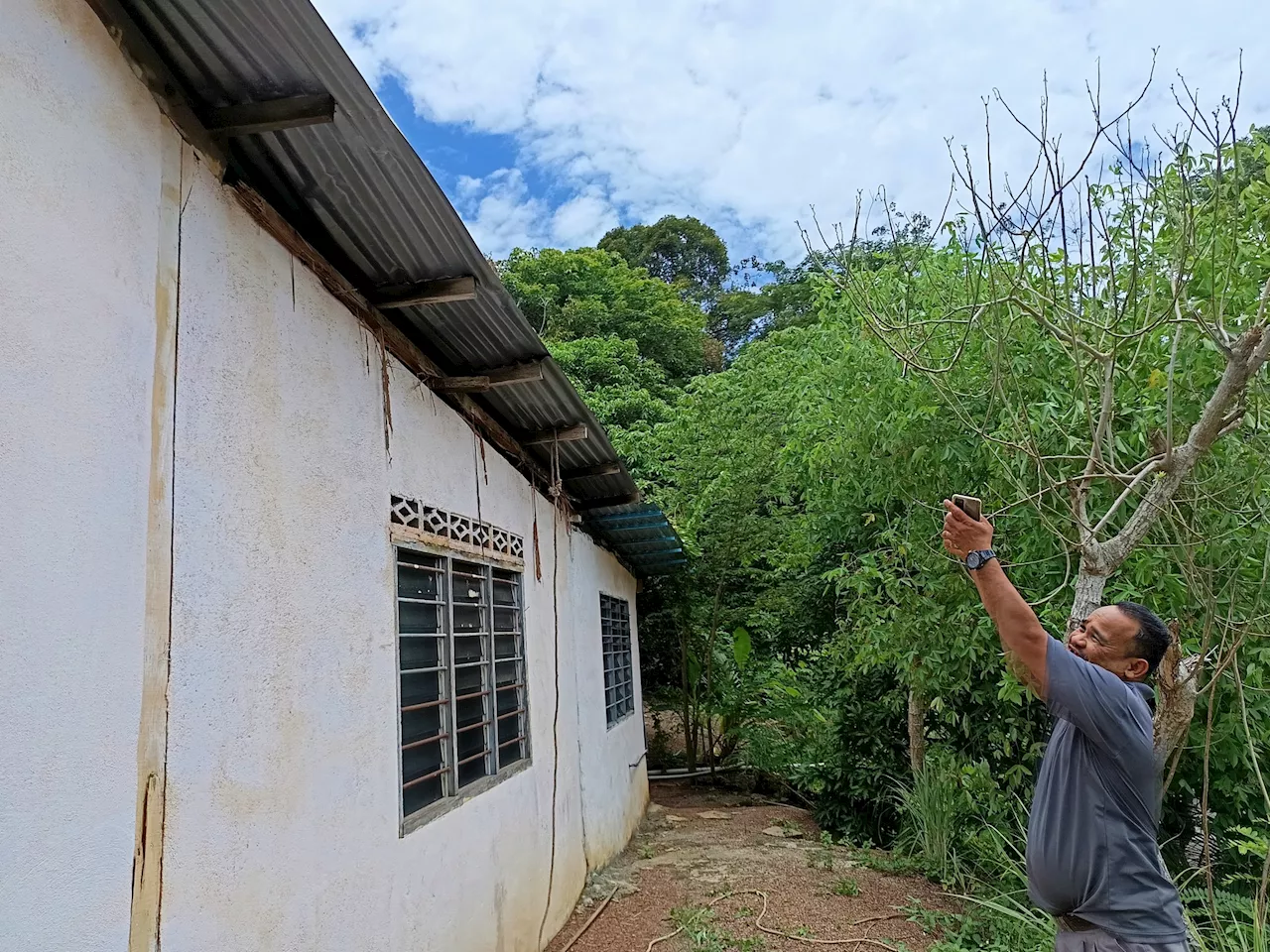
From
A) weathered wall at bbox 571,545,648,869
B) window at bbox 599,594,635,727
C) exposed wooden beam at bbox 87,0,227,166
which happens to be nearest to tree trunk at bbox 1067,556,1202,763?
exposed wooden beam at bbox 87,0,227,166

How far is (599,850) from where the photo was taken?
6652 mm

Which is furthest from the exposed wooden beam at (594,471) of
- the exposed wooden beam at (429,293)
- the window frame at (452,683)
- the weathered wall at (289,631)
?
the exposed wooden beam at (429,293)

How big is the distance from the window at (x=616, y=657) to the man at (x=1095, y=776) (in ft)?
17.9

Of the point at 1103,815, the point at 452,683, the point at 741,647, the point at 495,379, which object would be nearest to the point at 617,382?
the point at 741,647

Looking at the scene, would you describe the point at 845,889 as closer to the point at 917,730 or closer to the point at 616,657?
the point at 917,730

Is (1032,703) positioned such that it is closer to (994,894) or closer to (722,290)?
(994,894)

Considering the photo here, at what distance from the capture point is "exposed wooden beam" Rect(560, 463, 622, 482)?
5973 mm

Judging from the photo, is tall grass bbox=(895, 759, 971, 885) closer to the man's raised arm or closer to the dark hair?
the dark hair

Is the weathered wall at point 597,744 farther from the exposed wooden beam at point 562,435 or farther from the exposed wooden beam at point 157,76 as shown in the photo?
the exposed wooden beam at point 157,76

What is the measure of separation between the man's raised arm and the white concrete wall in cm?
218

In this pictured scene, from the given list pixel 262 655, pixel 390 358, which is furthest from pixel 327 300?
pixel 262 655

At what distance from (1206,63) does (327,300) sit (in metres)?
3.84

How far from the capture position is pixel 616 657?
29.0 feet

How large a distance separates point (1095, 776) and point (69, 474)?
9.23 feet
